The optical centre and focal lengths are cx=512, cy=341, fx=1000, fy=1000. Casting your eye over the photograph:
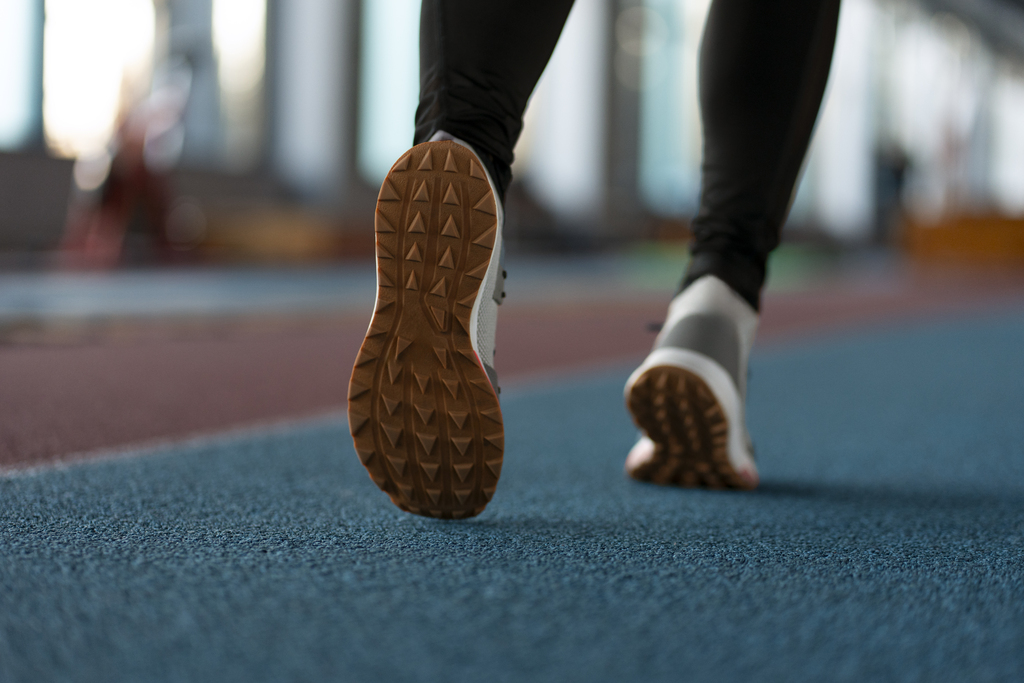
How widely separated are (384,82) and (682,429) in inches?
320

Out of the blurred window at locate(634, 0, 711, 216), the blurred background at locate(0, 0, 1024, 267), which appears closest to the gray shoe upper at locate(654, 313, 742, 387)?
the blurred background at locate(0, 0, 1024, 267)

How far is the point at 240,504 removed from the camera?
26.7 inches

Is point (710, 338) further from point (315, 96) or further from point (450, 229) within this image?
point (315, 96)

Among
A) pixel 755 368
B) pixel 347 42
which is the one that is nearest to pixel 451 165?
pixel 755 368

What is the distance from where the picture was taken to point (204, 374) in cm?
153

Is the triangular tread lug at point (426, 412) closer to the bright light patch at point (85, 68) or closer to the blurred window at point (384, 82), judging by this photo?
the bright light patch at point (85, 68)

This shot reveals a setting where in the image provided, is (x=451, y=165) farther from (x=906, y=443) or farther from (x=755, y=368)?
(x=755, y=368)

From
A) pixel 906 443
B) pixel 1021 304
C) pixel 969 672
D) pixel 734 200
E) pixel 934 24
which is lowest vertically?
pixel 1021 304

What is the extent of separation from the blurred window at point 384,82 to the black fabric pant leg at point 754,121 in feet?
25.0

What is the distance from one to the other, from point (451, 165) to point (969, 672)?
1.28 ft

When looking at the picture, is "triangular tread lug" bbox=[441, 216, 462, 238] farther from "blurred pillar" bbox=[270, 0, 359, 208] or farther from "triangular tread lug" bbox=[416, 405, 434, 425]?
"blurred pillar" bbox=[270, 0, 359, 208]

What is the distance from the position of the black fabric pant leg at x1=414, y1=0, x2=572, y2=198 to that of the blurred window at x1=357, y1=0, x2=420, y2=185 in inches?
305

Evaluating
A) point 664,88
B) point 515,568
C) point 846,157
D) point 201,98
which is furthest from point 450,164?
point 846,157

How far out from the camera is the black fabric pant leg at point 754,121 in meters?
0.80
